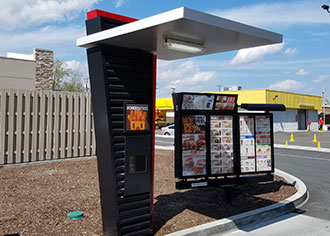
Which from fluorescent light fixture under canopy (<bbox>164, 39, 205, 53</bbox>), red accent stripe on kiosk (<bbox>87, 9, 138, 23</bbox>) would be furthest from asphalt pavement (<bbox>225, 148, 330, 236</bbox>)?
red accent stripe on kiosk (<bbox>87, 9, 138, 23</bbox>)

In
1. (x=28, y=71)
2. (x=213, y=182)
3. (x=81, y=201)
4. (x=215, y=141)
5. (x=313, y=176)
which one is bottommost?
(x=313, y=176)

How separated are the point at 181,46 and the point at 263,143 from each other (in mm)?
3946

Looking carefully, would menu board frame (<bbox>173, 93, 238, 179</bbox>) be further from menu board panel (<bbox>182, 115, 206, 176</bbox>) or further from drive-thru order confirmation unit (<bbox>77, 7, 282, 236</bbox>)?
drive-thru order confirmation unit (<bbox>77, 7, 282, 236</bbox>)

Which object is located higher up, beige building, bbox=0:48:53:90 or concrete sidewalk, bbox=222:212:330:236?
beige building, bbox=0:48:53:90

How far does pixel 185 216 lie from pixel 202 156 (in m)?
1.22

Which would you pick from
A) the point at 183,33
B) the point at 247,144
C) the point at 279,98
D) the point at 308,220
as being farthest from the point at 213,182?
the point at 279,98

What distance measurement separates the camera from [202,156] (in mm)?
6453

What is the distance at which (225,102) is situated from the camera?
692 centimetres

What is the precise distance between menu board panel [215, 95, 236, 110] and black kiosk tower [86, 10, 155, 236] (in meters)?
2.20

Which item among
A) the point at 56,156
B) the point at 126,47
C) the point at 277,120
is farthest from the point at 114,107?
the point at 277,120

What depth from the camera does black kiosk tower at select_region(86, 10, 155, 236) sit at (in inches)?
182

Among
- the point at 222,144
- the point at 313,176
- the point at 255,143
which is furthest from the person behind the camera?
the point at 313,176

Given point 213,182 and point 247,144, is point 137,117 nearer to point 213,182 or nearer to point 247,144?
point 213,182

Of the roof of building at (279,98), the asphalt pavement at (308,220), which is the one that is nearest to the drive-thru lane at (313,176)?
the asphalt pavement at (308,220)
